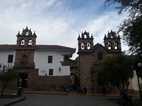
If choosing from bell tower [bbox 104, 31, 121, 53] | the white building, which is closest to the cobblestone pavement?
bell tower [bbox 104, 31, 121, 53]

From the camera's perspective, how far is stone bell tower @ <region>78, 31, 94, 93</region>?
40.3m

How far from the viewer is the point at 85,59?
138 ft

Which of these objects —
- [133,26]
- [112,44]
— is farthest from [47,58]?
[133,26]

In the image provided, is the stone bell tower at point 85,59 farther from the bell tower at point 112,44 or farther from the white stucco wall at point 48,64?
the white stucco wall at point 48,64

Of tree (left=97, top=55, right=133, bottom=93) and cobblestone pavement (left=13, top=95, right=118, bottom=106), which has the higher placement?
tree (left=97, top=55, right=133, bottom=93)

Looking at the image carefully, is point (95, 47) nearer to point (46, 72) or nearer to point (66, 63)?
point (66, 63)

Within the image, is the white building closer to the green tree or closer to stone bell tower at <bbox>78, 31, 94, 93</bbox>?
stone bell tower at <bbox>78, 31, 94, 93</bbox>

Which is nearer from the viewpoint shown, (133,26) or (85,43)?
(133,26)

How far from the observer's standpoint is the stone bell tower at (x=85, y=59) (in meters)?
40.3

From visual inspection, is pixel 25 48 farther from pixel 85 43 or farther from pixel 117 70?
pixel 117 70

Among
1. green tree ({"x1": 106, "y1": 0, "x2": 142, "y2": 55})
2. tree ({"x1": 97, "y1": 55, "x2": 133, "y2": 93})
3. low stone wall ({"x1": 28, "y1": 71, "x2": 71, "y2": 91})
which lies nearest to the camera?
green tree ({"x1": 106, "y1": 0, "x2": 142, "y2": 55})

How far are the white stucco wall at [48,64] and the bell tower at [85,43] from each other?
25.4ft

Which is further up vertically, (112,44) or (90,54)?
(112,44)

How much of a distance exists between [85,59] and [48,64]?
34.8 ft
